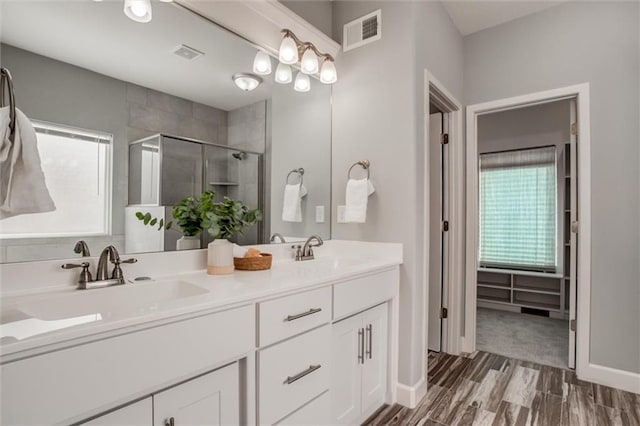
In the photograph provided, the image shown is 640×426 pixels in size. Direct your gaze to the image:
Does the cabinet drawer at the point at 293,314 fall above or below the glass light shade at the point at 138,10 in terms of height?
below

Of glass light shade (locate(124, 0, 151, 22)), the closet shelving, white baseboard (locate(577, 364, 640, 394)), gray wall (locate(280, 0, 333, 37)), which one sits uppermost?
gray wall (locate(280, 0, 333, 37))

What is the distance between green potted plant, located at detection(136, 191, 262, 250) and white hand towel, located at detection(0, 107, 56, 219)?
0.46m

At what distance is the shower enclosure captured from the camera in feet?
4.49

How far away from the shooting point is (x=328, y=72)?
2.15 metres

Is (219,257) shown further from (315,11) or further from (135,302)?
(315,11)

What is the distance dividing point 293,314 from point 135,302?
0.59 meters

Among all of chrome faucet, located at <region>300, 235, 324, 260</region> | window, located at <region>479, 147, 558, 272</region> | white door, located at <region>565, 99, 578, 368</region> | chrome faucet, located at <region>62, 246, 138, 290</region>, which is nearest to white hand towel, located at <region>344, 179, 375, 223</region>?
chrome faucet, located at <region>300, 235, 324, 260</region>

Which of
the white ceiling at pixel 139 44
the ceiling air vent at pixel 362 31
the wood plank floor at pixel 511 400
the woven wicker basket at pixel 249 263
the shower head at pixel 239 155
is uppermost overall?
the ceiling air vent at pixel 362 31

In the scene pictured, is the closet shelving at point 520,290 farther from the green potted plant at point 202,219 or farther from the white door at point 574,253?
the green potted plant at point 202,219

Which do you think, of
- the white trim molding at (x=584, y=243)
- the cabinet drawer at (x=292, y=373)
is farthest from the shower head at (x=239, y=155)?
the white trim molding at (x=584, y=243)

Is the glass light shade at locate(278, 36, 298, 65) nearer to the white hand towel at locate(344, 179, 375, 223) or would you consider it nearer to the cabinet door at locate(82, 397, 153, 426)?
the white hand towel at locate(344, 179, 375, 223)

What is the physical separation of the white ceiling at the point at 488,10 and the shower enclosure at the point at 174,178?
199 centimetres

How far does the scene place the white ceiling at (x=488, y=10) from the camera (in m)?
2.43

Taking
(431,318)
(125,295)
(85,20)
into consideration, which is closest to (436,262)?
(431,318)
